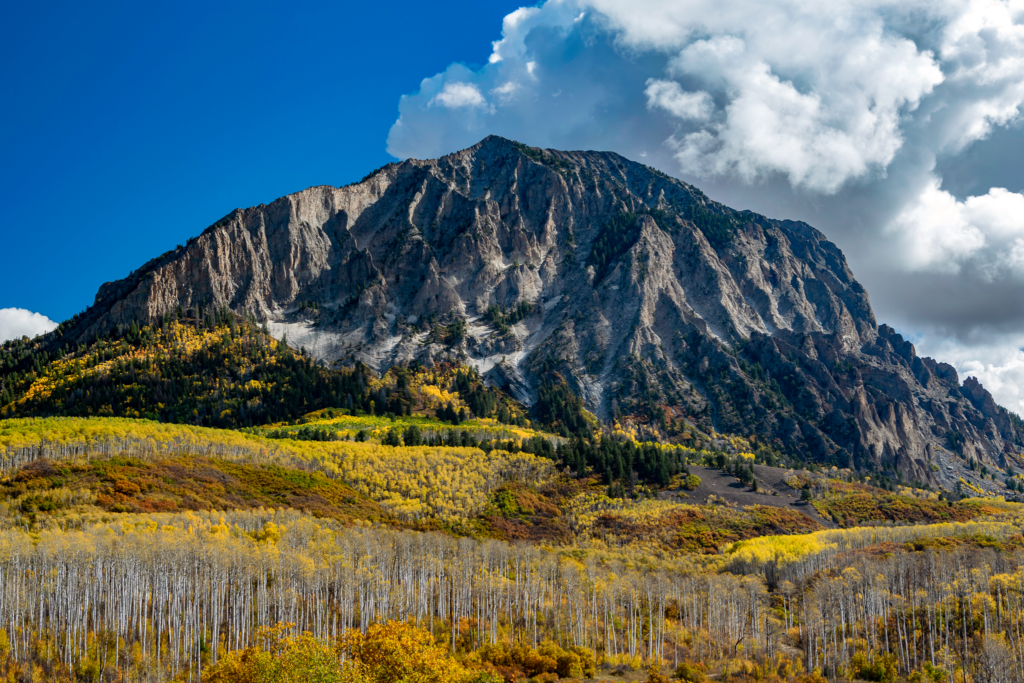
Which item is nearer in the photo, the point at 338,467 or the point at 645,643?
the point at 645,643

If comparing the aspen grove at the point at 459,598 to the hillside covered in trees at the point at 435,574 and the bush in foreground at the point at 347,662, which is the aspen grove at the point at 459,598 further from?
the bush in foreground at the point at 347,662

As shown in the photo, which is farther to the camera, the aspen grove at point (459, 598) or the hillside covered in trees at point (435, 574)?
the aspen grove at point (459, 598)

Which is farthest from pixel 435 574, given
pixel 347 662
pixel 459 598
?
pixel 347 662

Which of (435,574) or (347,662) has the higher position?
(347,662)

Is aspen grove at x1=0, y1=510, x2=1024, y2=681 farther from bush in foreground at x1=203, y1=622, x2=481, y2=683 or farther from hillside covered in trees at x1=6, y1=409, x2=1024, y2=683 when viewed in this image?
bush in foreground at x1=203, y1=622, x2=481, y2=683

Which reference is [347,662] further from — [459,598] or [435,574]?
[435,574]

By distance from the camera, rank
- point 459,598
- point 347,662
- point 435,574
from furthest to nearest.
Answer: point 435,574 → point 459,598 → point 347,662

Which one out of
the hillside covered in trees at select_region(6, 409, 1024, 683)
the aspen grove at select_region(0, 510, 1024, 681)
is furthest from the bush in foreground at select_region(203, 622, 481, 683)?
the aspen grove at select_region(0, 510, 1024, 681)

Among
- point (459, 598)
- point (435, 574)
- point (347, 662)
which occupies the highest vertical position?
point (347, 662)

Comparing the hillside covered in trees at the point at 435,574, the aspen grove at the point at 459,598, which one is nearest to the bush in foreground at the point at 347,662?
the hillside covered in trees at the point at 435,574

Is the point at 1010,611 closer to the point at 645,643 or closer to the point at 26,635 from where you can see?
the point at 645,643

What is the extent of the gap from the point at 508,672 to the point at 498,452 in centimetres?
10387

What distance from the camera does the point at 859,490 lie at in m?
180

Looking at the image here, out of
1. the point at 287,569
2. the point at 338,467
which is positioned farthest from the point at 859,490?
the point at 287,569
